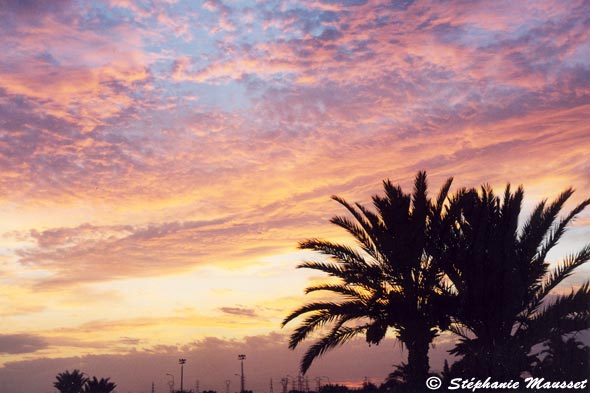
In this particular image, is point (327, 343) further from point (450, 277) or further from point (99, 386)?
point (99, 386)

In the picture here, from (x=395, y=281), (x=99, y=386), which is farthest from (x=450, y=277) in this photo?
(x=99, y=386)

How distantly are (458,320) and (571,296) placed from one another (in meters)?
3.40

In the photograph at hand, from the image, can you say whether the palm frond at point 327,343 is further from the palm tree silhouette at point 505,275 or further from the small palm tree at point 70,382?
the small palm tree at point 70,382

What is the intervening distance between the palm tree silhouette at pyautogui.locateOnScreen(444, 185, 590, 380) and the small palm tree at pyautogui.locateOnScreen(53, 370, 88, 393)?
35.6 meters


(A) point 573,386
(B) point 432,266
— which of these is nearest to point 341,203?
(B) point 432,266

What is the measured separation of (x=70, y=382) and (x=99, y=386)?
514 centimetres

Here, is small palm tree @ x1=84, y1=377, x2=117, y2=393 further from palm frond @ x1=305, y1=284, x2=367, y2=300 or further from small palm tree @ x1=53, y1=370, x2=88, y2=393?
palm frond @ x1=305, y1=284, x2=367, y2=300

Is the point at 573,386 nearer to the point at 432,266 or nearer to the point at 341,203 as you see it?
the point at 432,266

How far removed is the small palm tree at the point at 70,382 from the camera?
151 feet

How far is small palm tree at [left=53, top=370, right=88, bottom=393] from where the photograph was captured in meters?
46.0

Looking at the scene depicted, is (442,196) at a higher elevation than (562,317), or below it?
higher

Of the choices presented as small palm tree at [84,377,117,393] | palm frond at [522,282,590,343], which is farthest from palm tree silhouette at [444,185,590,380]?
small palm tree at [84,377,117,393]

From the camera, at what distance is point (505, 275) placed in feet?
59.6

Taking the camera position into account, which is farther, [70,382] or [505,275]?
[70,382]
